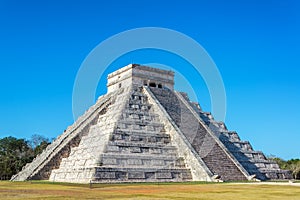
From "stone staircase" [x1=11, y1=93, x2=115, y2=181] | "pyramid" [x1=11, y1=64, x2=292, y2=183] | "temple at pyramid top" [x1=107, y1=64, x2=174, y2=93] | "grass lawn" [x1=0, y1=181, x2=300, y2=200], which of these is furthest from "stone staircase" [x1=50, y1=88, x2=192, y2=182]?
"grass lawn" [x1=0, y1=181, x2=300, y2=200]

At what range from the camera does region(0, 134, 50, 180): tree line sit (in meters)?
43.3

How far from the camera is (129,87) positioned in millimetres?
35188

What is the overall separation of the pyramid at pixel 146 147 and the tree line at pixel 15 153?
1507 centimetres

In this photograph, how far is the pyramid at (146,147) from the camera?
2391 centimetres

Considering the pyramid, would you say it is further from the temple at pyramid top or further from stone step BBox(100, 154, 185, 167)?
the temple at pyramid top

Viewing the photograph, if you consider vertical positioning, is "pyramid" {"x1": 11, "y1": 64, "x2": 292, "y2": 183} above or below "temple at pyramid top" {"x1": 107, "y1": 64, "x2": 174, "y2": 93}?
below

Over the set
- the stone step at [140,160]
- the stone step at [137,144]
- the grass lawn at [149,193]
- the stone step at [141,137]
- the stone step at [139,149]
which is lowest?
the grass lawn at [149,193]

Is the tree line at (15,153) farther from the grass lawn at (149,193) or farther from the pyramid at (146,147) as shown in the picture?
the grass lawn at (149,193)

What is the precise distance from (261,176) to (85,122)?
15872 mm

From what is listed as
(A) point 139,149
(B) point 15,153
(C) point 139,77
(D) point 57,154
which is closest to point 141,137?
(A) point 139,149

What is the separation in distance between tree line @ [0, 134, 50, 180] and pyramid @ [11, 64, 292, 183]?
49.4ft

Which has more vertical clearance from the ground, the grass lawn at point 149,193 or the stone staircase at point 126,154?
the stone staircase at point 126,154

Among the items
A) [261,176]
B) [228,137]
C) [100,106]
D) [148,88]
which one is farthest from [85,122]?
[261,176]

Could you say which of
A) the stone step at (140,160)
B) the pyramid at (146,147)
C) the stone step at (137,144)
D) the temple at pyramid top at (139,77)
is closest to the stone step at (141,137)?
the pyramid at (146,147)
